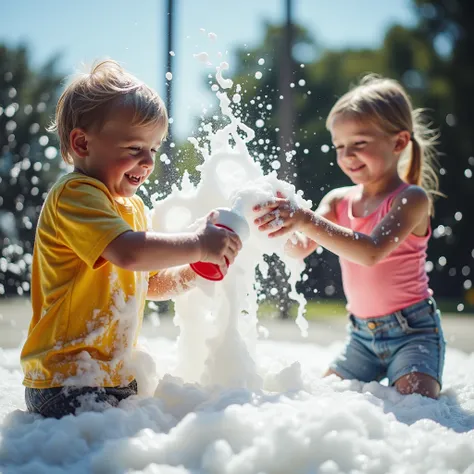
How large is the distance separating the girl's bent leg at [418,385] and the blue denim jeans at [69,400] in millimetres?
1201

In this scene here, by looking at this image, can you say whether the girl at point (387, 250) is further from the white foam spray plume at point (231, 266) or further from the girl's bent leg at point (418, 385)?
the white foam spray plume at point (231, 266)

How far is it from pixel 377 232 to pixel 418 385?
630mm

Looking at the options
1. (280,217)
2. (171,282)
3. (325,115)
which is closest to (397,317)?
(280,217)

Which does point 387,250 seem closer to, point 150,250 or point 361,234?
point 361,234

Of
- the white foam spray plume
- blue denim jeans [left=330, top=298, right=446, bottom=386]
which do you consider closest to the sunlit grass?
blue denim jeans [left=330, top=298, right=446, bottom=386]

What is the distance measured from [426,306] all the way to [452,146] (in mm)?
11288

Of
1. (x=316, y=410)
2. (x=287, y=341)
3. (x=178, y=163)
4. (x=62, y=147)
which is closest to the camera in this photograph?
(x=316, y=410)

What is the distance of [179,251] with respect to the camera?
1946 millimetres

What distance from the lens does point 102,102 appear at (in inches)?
84.1

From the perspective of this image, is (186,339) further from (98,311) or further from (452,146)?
(452,146)

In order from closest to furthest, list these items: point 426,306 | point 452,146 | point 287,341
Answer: point 426,306, point 287,341, point 452,146

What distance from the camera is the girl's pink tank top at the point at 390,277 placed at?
291 centimetres

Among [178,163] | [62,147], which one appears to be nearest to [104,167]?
[62,147]

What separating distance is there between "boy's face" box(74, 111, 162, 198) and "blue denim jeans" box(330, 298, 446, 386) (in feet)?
4.45
